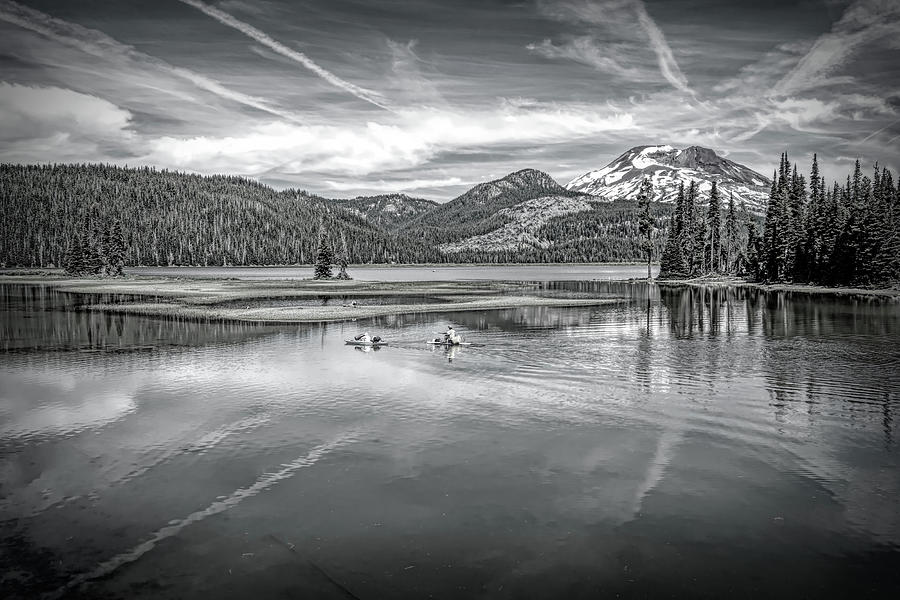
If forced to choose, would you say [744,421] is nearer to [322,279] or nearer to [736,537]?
[736,537]

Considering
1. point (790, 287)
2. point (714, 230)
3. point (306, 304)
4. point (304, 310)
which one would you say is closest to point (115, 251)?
point (306, 304)

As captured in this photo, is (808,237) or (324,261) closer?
(808,237)

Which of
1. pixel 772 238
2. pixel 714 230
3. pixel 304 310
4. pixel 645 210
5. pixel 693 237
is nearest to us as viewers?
pixel 304 310

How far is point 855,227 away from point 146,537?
11224cm

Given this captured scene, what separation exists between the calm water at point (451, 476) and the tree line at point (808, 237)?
237ft

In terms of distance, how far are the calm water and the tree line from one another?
7213 cm

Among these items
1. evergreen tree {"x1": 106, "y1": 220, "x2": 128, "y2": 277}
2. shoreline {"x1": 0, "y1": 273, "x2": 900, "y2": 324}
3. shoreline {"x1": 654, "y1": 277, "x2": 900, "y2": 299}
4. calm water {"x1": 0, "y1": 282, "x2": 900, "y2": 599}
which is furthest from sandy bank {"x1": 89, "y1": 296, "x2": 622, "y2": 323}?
evergreen tree {"x1": 106, "y1": 220, "x2": 128, "y2": 277}

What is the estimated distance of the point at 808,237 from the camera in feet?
377

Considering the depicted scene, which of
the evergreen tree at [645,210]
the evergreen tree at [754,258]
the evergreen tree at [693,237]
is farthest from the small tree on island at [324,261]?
the evergreen tree at [754,258]

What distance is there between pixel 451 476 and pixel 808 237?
11621cm

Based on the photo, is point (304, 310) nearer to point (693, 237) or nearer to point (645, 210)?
point (645, 210)

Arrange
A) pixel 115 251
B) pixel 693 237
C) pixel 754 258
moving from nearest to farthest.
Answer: pixel 754 258, pixel 115 251, pixel 693 237

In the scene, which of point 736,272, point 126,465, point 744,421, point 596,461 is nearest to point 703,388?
point 744,421

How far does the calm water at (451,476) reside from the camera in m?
13.6
